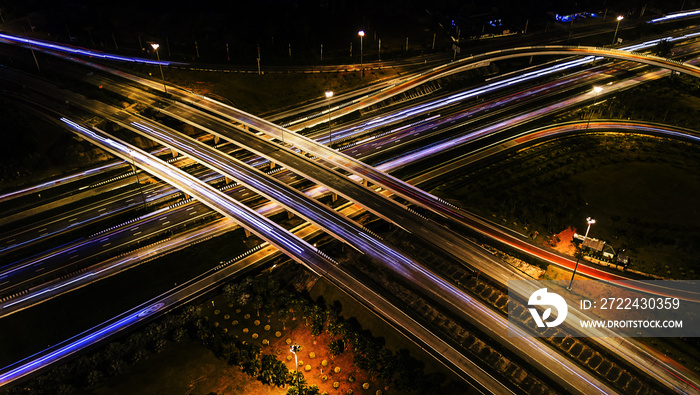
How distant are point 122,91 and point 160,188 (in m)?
41.8

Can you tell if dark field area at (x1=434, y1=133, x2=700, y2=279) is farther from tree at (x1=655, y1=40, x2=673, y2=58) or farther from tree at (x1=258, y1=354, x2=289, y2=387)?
tree at (x1=655, y1=40, x2=673, y2=58)

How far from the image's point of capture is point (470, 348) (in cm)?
5394

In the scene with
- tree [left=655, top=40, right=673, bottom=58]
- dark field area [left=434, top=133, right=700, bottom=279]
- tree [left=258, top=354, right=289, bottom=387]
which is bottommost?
tree [left=258, top=354, right=289, bottom=387]

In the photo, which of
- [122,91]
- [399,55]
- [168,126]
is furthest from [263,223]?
[399,55]

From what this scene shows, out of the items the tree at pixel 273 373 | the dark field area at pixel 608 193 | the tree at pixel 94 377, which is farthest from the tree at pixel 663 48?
the tree at pixel 94 377

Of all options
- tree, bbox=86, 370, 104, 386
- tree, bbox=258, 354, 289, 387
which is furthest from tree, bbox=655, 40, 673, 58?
tree, bbox=86, 370, 104, 386

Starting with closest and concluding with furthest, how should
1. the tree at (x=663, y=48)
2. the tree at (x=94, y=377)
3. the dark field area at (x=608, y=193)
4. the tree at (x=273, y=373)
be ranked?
the tree at (x=94, y=377), the tree at (x=273, y=373), the dark field area at (x=608, y=193), the tree at (x=663, y=48)

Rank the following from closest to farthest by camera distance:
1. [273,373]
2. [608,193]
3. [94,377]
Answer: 1. [94,377]
2. [273,373]
3. [608,193]

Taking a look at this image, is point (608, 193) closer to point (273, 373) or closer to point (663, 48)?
point (273, 373)

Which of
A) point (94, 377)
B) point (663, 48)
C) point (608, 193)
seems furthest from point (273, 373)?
point (663, 48)

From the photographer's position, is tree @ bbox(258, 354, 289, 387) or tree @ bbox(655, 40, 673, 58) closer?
tree @ bbox(258, 354, 289, 387)

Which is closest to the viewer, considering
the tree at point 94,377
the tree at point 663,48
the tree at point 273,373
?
the tree at point 94,377

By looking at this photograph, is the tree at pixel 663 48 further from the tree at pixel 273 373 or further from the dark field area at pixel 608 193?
the tree at pixel 273 373

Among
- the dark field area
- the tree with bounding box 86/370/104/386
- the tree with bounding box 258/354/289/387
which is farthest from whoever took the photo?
the dark field area
